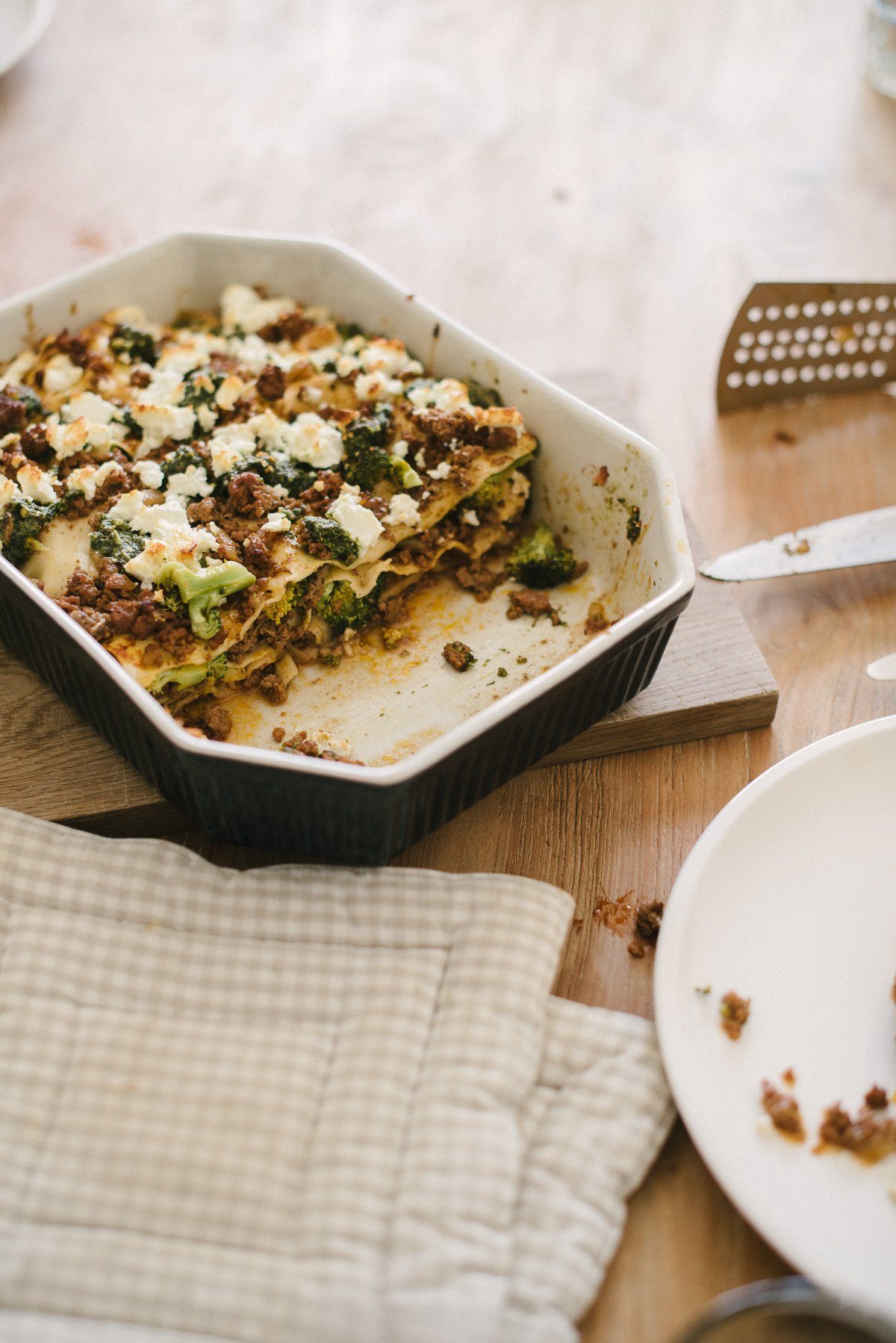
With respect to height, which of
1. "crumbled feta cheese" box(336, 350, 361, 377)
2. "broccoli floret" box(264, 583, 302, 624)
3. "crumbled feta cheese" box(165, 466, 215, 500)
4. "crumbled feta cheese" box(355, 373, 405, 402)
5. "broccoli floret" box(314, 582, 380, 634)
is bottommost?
"broccoli floret" box(314, 582, 380, 634)

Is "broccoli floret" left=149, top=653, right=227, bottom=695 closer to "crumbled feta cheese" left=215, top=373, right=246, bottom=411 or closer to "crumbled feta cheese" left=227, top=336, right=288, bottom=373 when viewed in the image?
"crumbled feta cheese" left=215, top=373, right=246, bottom=411

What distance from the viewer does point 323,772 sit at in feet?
5.11

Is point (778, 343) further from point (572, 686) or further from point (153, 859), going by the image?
point (153, 859)

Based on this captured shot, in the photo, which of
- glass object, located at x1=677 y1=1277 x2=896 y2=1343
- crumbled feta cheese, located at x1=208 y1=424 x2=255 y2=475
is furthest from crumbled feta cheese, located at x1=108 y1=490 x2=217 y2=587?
glass object, located at x1=677 y1=1277 x2=896 y2=1343

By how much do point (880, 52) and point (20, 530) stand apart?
321cm

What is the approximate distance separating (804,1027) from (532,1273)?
1.77ft

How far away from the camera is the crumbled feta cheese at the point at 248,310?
8.14 feet

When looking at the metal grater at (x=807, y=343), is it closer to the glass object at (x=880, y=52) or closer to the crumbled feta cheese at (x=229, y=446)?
the crumbled feta cheese at (x=229, y=446)

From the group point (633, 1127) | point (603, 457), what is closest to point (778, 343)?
point (603, 457)

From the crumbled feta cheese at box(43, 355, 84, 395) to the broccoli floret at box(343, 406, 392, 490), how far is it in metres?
0.58

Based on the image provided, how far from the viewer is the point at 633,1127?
155 cm

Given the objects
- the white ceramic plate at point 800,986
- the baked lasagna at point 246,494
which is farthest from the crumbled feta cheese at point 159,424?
the white ceramic plate at point 800,986

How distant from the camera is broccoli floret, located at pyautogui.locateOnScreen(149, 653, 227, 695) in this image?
1924mm

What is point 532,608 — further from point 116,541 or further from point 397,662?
point 116,541
